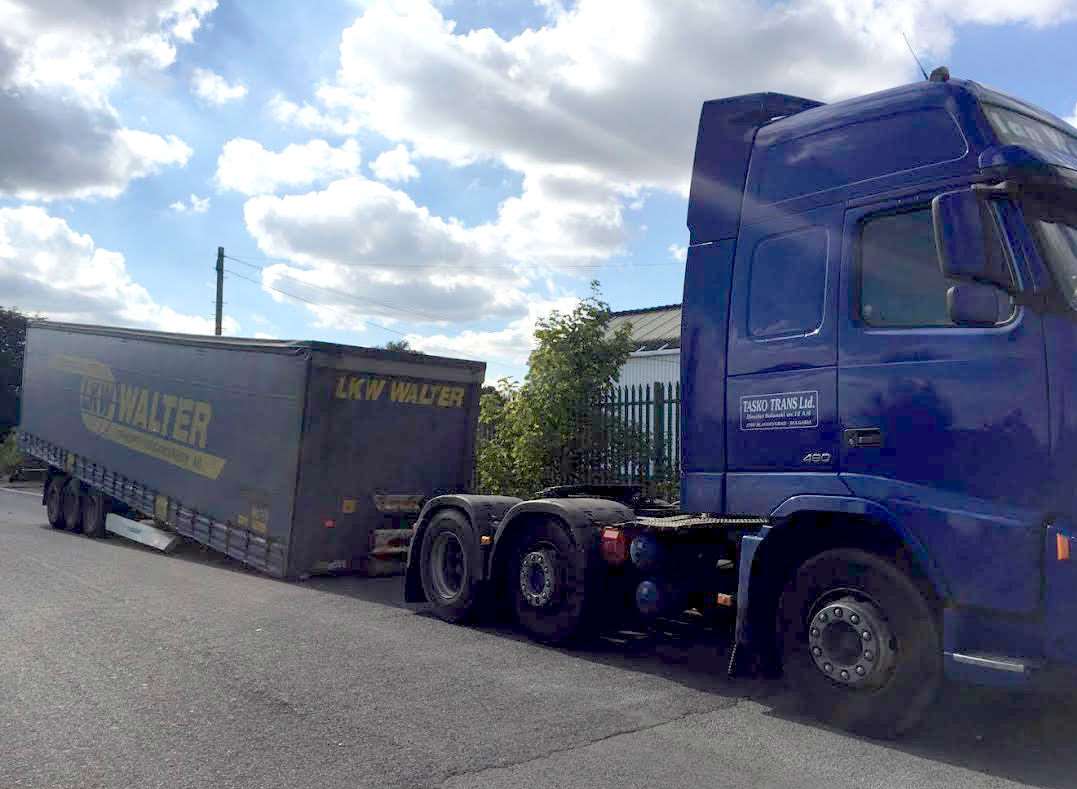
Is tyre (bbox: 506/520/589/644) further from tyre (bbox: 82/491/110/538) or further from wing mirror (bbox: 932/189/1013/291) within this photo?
tyre (bbox: 82/491/110/538)

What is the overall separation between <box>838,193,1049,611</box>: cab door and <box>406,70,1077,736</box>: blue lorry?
1cm

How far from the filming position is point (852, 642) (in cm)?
515

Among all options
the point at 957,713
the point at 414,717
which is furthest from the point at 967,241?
the point at 414,717

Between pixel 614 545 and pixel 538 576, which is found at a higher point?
pixel 614 545

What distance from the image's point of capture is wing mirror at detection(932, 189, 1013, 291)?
4.57 m

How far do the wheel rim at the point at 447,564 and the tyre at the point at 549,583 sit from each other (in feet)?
2.63

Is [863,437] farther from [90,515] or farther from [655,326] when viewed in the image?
[655,326]

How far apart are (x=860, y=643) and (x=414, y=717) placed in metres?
2.55

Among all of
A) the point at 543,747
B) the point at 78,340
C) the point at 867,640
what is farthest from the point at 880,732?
the point at 78,340

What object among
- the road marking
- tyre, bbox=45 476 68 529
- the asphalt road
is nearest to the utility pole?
the road marking

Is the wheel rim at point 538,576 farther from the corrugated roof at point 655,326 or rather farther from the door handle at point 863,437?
the corrugated roof at point 655,326

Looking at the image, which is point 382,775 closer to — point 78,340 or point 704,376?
point 704,376

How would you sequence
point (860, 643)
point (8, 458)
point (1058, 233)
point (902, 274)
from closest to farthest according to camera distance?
point (1058, 233) → point (860, 643) → point (902, 274) → point (8, 458)

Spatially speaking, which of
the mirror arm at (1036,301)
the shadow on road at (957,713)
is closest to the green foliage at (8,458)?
the shadow on road at (957,713)
